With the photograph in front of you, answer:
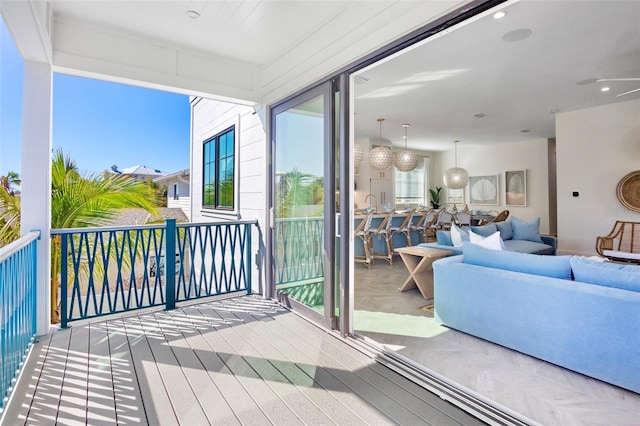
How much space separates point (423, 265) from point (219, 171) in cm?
362

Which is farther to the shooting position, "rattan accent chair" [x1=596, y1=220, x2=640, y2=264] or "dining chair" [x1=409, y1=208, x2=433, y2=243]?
"dining chair" [x1=409, y1=208, x2=433, y2=243]

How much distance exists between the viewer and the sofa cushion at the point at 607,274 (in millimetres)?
2098

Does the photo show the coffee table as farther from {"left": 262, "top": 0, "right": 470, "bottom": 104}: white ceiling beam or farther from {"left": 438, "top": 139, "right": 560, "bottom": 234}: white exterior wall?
{"left": 438, "top": 139, "right": 560, "bottom": 234}: white exterior wall

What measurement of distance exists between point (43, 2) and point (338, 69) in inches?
88.4

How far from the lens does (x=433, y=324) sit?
10.4 ft

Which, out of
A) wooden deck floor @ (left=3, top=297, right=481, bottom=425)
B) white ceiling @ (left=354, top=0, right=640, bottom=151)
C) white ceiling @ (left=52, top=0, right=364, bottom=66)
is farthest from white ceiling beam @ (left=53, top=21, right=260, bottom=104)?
wooden deck floor @ (left=3, top=297, right=481, bottom=425)

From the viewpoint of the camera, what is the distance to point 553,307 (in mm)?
2340

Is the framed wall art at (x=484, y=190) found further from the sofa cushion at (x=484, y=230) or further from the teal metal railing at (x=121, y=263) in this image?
the teal metal railing at (x=121, y=263)

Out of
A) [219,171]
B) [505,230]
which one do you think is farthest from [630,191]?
[219,171]

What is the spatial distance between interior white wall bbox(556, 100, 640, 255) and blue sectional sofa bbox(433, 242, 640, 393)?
443 cm

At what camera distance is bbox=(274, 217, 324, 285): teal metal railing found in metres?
3.22

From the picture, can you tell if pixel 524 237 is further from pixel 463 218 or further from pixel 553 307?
pixel 553 307

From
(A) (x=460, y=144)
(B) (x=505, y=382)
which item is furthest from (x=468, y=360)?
(A) (x=460, y=144)

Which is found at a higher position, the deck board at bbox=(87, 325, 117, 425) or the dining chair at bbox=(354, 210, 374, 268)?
the dining chair at bbox=(354, 210, 374, 268)
